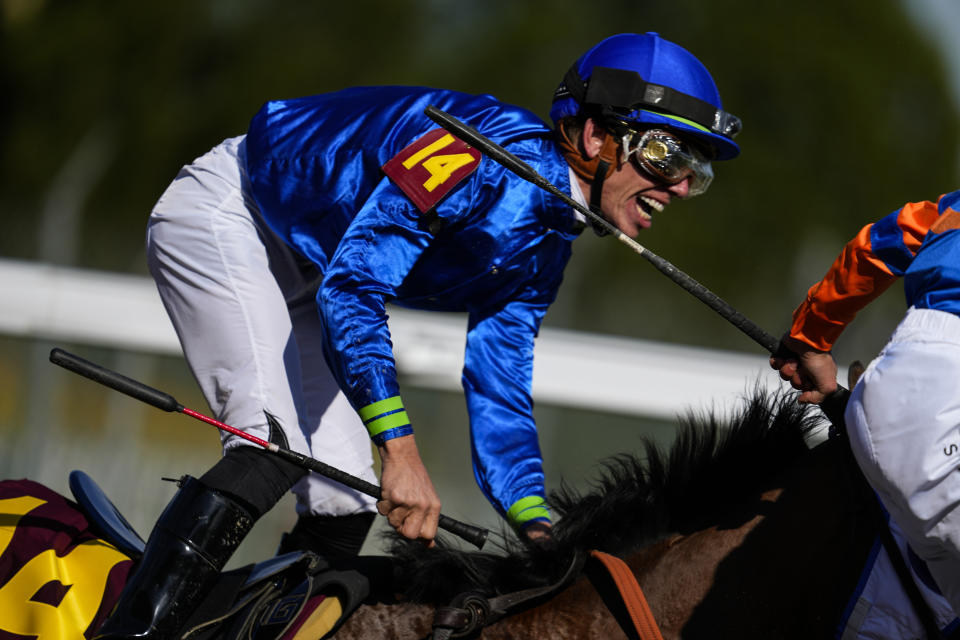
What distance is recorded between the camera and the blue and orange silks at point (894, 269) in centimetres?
157

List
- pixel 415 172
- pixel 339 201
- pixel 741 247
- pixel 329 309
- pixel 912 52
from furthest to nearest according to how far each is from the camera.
A: pixel 912 52 < pixel 741 247 < pixel 339 201 < pixel 415 172 < pixel 329 309

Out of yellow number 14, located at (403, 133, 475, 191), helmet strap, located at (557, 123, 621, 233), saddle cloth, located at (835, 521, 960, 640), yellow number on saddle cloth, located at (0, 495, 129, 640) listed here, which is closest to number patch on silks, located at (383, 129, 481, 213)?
yellow number 14, located at (403, 133, 475, 191)

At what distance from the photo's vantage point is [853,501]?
172 cm

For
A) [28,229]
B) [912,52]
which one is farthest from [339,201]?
[912,52]

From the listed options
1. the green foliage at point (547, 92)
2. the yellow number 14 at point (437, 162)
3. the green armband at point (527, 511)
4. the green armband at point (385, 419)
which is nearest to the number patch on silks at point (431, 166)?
the yellow number 14 at point (437, 162)

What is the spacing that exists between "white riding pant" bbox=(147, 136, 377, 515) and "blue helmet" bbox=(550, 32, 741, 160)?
699 millimetres

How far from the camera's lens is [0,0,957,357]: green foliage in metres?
20.2

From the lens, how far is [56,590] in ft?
6.61

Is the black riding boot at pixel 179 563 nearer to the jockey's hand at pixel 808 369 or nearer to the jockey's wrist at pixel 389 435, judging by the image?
the jockey's wrist at pixel 389 435

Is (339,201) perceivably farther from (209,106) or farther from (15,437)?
(209,106)

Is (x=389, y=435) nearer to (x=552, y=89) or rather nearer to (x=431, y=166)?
(x=431, y=166)

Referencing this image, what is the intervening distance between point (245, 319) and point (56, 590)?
0.60 m

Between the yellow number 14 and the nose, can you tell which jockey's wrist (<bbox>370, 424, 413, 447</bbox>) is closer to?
the yellow number 14

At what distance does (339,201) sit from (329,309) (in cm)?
39
